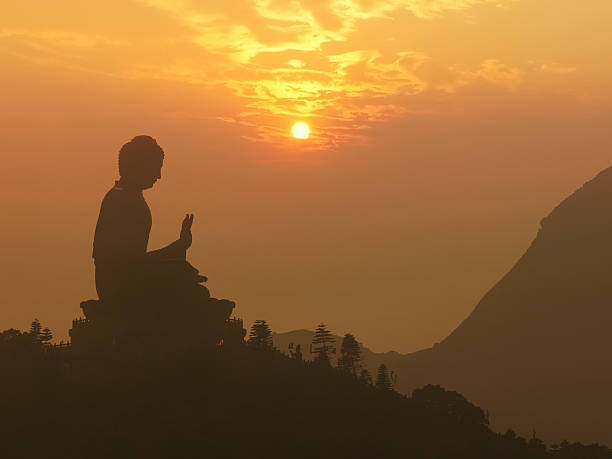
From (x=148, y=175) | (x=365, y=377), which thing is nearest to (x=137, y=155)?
(x=148, y=175)

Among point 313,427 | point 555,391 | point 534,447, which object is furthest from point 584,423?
point 313,427

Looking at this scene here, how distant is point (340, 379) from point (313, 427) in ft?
23.5

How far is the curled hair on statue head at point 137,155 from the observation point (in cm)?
4131

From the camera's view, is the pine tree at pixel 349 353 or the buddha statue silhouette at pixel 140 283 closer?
the buddha statue silhouette at pixel 140 283

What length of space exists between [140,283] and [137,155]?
515 centimetres

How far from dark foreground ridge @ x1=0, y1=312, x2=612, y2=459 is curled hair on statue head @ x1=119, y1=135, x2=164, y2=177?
6.57 metres

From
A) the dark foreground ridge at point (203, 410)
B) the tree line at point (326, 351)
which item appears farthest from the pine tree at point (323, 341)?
the dark foreground ridge at point (203, 410)

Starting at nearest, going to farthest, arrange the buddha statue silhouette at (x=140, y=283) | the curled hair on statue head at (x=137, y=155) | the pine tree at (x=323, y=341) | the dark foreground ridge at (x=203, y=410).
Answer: the dark foreground ridge at (x=203, y=410)
the buddha statue silhouette at (x=140, y=283)
the curled hair on statue head at (x=137, y=155)
the pine tree at (x=323, y=341)

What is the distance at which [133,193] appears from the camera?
41375 millimetres

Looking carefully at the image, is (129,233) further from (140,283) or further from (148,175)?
(148,175)

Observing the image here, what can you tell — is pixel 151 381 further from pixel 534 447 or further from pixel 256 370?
pixel 534 447

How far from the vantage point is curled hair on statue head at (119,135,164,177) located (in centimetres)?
4131

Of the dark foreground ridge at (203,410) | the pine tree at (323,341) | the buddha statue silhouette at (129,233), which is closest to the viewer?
the dark foreground ridge at (203,410)

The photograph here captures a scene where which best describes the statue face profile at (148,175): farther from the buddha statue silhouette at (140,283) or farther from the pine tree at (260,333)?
the pine tree at (260,333)
